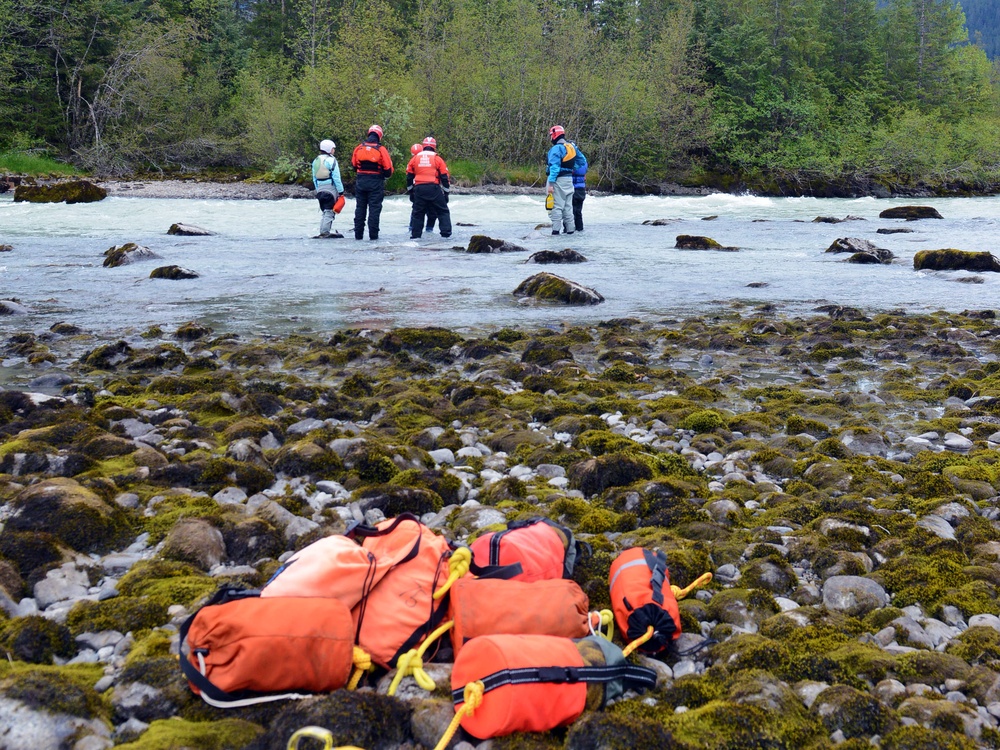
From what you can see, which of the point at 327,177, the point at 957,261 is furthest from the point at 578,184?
the point at 957,261

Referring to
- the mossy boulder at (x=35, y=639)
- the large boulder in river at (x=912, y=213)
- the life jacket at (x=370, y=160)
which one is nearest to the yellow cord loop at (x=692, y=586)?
the mossy boulder at (x=35, y=639)

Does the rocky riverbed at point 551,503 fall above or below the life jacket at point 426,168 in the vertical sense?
below

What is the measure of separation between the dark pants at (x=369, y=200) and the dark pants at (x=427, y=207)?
0.80 m

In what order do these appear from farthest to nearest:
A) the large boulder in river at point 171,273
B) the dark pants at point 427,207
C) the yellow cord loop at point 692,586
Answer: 1. the dark pants at point 427,207
2. the large boulder in river at point 171,273
3. the yellow cord loop at point 692,586

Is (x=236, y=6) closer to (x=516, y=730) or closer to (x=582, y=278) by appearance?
(x=582, y=278)

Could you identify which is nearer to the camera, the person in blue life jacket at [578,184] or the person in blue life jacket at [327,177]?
the person in blue life jacket at [327,177]

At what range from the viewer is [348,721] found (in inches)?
101

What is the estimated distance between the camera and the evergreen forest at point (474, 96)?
40.9 meters

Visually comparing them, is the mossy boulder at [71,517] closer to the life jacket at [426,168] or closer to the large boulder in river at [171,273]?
the large boulder in river at [171,273]

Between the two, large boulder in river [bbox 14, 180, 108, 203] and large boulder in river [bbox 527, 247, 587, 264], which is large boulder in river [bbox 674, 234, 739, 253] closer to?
large boulder in river [bbox 527, 247, 587, 264]

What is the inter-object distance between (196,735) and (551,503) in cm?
256

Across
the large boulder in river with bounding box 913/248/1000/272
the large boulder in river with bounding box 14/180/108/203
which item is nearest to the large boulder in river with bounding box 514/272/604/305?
the large boulder in river with bounding box 913/248/1000/272

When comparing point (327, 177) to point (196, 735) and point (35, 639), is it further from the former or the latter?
point (196, 735)

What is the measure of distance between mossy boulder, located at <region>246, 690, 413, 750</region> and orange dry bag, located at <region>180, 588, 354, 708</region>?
134mm
